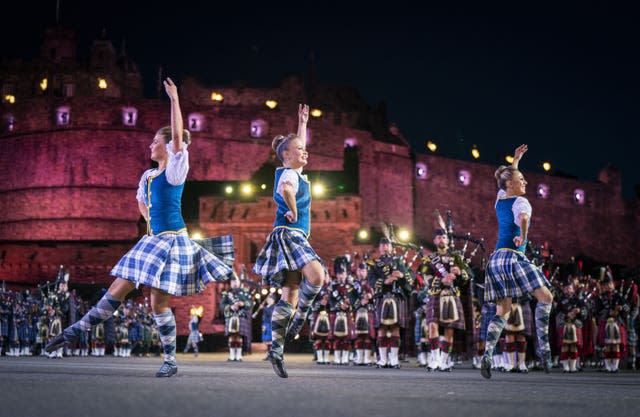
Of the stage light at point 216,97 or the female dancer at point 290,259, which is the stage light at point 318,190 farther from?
the female dancer at point 290,259

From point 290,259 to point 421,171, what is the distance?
47780 mm

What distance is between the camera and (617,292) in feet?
43.2

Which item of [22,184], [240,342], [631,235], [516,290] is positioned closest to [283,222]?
[516,290]

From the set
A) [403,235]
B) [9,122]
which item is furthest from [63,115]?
[403,235]

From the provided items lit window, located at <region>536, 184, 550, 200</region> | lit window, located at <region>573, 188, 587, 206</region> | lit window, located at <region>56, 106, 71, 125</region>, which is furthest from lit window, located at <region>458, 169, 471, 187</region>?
lit window, located at <region>56, 106, 71, 125</region>

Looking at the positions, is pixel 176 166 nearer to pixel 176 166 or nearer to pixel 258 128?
pixel 176 166

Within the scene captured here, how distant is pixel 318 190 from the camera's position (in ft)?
127

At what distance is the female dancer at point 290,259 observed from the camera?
20.9 ft

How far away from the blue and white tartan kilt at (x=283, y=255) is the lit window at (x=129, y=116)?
142 ft

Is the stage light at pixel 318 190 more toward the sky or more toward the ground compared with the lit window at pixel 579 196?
more toward the ground

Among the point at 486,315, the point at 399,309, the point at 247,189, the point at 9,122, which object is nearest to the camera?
the point at 399,309

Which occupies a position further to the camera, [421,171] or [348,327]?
[421,171]

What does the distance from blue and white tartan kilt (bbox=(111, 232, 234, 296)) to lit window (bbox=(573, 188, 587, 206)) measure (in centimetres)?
5782

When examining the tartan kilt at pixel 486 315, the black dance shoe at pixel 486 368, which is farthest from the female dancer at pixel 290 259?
the tartan kilt at pixel 486 315
